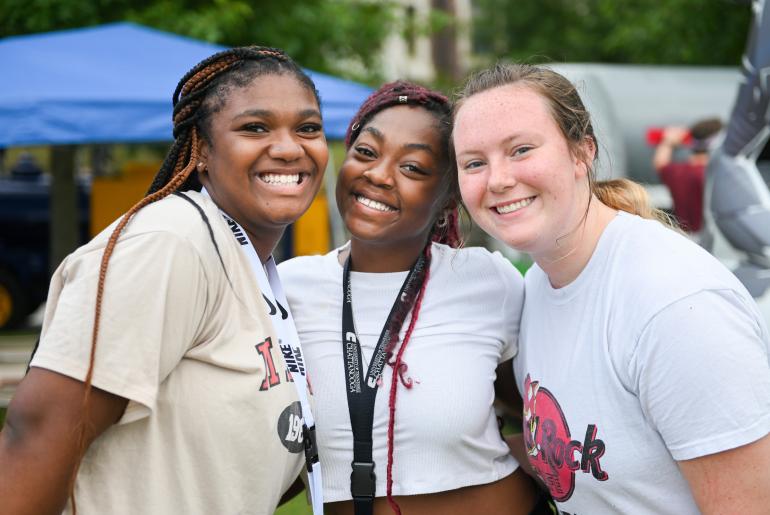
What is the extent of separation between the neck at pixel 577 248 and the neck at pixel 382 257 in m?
0.58

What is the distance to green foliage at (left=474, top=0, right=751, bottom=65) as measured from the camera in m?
13.9

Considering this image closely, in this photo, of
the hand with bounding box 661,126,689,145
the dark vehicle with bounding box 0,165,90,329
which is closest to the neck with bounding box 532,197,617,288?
the hand with bounding box 661,126,689,145

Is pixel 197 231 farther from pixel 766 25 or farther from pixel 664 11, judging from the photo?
pixel 664 11

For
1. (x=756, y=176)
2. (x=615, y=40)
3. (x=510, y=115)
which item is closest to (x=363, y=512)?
(x=510, y=115)

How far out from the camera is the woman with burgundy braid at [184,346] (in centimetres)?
172

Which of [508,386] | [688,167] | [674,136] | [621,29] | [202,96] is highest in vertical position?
[202,96]

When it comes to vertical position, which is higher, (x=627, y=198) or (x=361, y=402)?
(x=627, y=198)

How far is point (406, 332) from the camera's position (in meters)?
2.54

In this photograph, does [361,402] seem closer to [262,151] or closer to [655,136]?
[262,151]

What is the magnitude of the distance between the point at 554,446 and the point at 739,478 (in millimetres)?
454

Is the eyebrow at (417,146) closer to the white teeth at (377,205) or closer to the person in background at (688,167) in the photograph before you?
the white teeth at (377,205)

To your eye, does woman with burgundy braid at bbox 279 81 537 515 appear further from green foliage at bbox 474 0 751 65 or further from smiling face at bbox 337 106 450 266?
green foliage at bbox 474 0 751 65

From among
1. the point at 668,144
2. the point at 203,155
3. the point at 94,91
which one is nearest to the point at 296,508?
the point at 203,155

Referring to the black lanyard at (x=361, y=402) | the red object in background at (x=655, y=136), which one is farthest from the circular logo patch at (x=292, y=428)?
the red object in background at (x=655, y=136)
